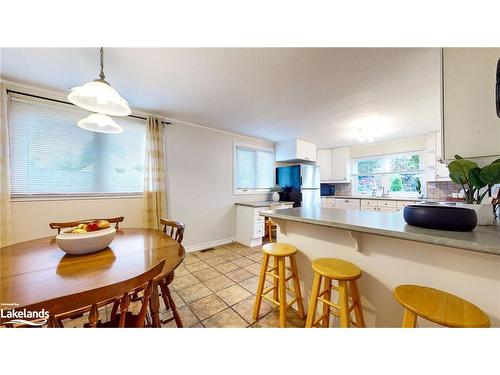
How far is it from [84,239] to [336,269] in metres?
1.60

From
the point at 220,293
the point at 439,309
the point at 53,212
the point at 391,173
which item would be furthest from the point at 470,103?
the point at 53,212

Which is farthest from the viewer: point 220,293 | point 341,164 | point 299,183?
point 341,164

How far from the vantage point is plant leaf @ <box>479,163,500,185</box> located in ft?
3.20

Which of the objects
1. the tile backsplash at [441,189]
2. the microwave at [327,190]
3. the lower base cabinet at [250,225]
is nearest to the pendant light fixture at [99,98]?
the lower base cabinet at [250,225]

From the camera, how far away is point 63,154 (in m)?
2.13

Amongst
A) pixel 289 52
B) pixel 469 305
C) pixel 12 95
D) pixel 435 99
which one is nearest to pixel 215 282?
pixel 469 305

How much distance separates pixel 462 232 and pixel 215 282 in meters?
2.17

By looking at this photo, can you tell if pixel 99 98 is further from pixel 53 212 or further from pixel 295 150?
pixel 295 150

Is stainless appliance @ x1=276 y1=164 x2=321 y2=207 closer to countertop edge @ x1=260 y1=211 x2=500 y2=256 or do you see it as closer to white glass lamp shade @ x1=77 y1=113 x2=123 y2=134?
countertop edge @ x1=260 y1=211 x2=500 y2=256

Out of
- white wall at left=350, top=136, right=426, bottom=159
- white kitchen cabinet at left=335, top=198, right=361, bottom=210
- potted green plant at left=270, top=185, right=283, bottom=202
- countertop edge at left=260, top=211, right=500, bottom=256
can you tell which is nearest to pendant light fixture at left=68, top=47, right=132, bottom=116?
countertop edge at left=260, top=211, right=500, bottom=256

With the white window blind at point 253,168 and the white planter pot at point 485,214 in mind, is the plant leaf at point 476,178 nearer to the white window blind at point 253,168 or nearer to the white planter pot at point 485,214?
the white planter pot at point 485,214

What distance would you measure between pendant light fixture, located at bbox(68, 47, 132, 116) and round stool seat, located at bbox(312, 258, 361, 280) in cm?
176
